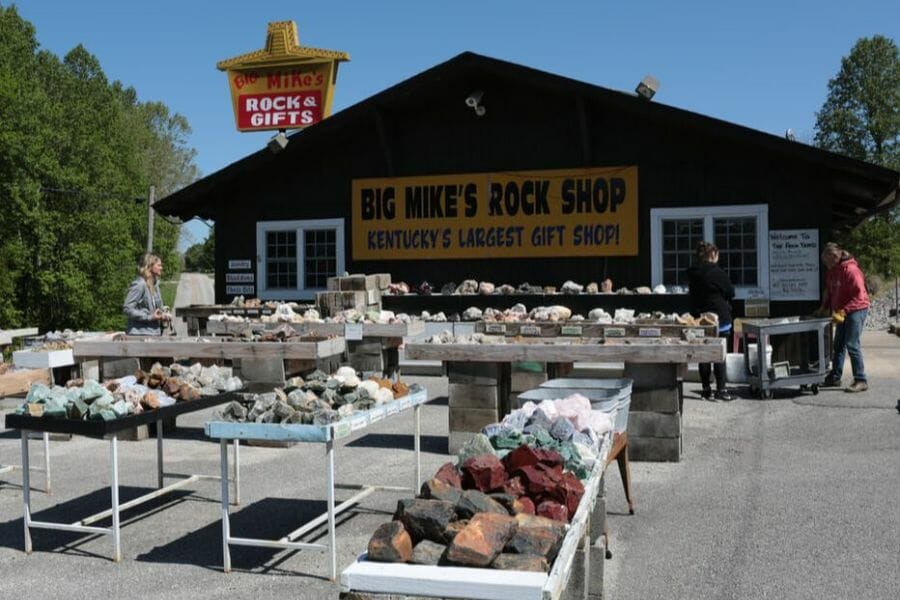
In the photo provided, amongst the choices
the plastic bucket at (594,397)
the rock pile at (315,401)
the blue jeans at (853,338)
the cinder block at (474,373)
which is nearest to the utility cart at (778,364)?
the blue jeans at (853,338)

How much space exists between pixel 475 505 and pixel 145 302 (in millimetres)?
7354

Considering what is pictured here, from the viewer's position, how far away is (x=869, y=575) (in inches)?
213

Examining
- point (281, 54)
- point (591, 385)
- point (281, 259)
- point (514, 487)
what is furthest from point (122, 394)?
point (281, 54)

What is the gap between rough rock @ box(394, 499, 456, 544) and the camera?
142 inches

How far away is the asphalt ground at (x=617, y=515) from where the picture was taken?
17.9ft

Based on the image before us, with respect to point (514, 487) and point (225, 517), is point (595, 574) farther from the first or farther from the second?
point (225, 517)

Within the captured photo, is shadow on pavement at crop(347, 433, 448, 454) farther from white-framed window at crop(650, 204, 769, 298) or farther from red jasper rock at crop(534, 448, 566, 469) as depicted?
white-framed window at crop(650, 204, 769, 298)

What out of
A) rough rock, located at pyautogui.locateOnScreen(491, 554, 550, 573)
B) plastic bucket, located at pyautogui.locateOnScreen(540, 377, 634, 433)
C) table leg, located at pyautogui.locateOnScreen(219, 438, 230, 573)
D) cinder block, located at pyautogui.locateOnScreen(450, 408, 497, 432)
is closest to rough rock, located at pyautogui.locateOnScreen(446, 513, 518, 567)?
rough rock, located at pyautogui.locateOnScreen(491, 554, 550, 573)

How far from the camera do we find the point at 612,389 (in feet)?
21.3

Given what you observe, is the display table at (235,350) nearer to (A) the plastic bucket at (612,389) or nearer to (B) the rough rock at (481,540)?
(A) the plastic bucket at (612,389)

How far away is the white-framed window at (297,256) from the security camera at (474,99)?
131 inches

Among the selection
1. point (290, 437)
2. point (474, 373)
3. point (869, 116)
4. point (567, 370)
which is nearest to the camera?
point (290, 437)

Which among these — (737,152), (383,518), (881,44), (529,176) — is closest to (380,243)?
(529,176)

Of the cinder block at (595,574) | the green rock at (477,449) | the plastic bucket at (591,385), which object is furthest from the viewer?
the plastic bucket at (591,385)
